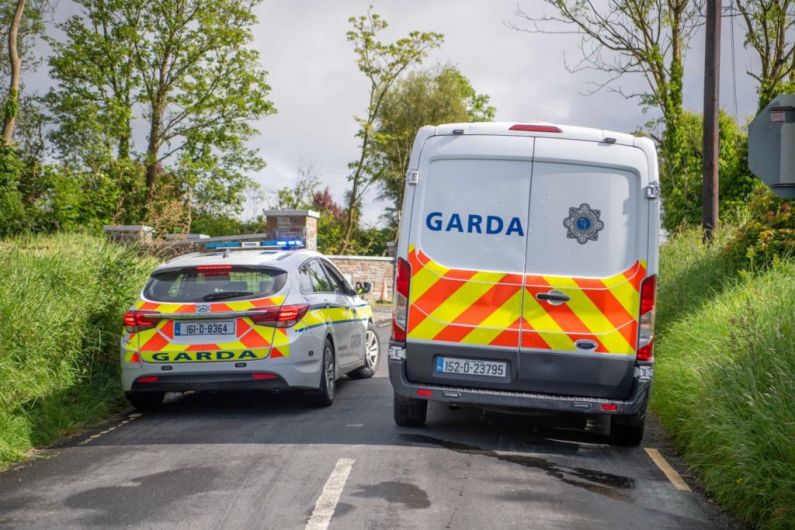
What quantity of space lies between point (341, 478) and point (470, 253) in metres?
2.13

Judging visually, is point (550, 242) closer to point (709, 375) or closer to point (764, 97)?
point (709, 375)

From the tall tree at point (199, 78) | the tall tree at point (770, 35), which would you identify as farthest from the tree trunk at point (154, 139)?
the tall tree at point (770, 35)

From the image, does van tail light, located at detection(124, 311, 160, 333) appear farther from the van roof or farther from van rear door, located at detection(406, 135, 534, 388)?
the van roof

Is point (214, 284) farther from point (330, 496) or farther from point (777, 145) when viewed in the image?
point (777, 145)

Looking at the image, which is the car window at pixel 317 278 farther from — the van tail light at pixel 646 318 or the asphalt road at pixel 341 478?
the van tail light at pixel 646 318

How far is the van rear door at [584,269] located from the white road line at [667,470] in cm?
58

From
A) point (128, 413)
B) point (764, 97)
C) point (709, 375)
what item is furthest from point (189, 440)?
point (764, 97)

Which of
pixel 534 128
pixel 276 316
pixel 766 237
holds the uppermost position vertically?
pixel 534 128

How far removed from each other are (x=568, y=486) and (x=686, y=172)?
1848 cm

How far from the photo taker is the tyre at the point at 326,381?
9242mm

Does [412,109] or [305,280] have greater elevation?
[412,109]

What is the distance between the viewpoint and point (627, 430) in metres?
7.71

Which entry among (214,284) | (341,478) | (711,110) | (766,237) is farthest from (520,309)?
(711,110)

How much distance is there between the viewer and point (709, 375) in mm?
7469
